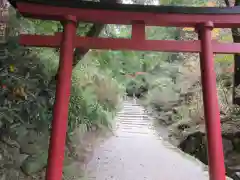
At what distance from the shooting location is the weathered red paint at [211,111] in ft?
10.9

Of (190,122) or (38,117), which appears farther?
(190,122)

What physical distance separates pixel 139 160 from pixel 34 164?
7.20ft

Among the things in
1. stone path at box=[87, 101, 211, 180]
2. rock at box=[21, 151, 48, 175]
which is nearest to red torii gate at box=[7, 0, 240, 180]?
rock at box=[21, 151, 48, 175]

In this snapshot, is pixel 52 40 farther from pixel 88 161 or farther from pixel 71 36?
pixel 88 161

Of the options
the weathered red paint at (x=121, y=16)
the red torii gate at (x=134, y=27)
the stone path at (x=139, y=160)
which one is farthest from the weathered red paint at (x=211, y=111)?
the stone path at (x=139, y=160)

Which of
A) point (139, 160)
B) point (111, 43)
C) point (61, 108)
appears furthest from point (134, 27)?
point (139, 160)

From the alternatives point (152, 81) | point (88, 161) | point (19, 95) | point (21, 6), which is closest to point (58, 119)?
point (19, 95)

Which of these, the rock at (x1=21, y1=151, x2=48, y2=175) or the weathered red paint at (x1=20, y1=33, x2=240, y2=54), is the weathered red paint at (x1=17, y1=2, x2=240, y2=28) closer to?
the weathered red paint at (x1=20, y1=33, x2=240, y2=54)

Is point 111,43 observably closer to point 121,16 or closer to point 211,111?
point 121,16

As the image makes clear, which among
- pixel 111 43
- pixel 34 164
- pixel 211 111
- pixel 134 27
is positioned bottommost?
pixel 34 164

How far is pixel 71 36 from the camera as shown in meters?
3.54

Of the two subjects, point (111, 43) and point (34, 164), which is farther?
point (34, 164)

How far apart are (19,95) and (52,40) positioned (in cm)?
100

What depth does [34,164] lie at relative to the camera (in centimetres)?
457
